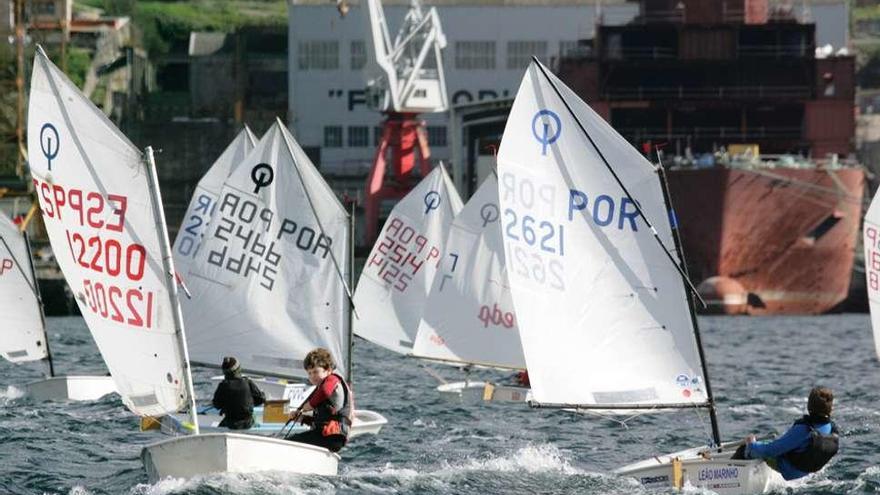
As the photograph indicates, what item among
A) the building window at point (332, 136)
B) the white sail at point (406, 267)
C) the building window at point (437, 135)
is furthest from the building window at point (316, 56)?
the white sail at point (406, 267)

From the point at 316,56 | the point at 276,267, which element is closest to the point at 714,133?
the point at 316,56

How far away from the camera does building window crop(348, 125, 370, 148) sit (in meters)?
119

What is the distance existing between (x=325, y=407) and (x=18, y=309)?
16.9 m

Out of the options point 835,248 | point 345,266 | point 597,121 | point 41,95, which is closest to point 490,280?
point 345,266

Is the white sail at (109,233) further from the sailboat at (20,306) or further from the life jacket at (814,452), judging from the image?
the sailboat at (20,306)

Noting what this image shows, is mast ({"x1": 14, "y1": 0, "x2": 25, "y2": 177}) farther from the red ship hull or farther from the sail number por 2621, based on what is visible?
the sail number por 2621

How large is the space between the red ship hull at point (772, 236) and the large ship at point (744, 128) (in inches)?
2.8

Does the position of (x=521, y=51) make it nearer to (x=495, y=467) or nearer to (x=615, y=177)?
(x=495, y=467)

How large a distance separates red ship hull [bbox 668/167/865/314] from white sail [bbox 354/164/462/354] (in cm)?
5258

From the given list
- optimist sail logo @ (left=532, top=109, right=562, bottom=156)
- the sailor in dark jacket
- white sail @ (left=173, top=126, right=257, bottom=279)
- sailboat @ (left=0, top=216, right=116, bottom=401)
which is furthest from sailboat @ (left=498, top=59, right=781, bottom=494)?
sailboat @ (left=0, top=216, right=116, bottom=401)

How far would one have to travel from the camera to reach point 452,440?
32.4 meters

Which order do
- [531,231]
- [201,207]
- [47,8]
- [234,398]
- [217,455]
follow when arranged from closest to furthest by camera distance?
[217,455], [531,231], [234,398], [201,207], [47,8]

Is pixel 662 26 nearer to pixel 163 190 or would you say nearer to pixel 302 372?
pixel 163 190

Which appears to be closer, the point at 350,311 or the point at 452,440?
the point at 452,440
